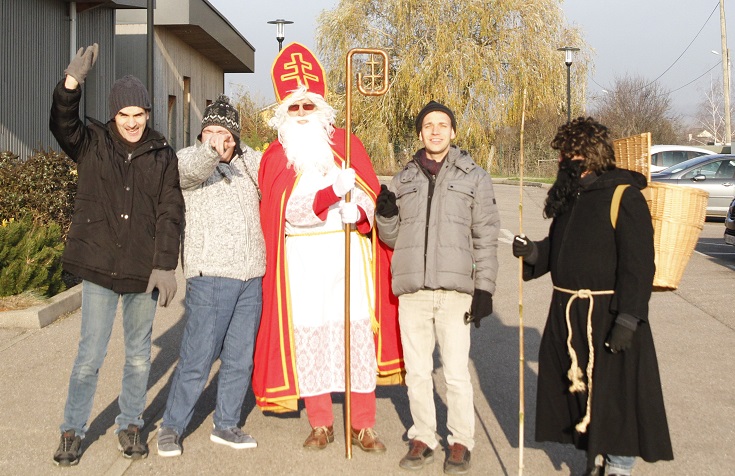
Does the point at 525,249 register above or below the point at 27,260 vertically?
above

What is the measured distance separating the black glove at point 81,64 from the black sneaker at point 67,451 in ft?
6.25

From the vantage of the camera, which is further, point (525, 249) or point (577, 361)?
point (525, 249)

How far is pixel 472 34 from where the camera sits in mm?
32781

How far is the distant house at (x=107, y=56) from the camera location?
45.3ft

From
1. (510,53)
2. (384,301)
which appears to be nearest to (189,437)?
(384,301)

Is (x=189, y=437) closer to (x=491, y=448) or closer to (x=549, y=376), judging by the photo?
(x=491, y=448)

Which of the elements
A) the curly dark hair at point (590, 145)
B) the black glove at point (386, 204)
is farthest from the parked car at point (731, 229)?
the black glove at point (386, 204)

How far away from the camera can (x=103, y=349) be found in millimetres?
4801

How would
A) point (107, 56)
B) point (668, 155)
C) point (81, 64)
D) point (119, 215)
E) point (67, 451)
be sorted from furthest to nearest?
point (668, 155) → point (107, 56) → point (67, 451) → point (119, 215) → point (81, 64)

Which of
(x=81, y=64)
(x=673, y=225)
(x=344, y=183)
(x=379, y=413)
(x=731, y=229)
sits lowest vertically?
A: (x=379, y=413)

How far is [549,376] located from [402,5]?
1159 inches

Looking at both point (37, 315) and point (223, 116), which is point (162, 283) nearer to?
point (223, 116)

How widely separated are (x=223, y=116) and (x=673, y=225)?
2418 mm

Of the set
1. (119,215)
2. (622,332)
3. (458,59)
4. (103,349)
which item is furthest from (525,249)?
(458,59)
